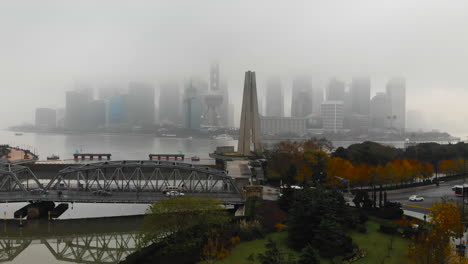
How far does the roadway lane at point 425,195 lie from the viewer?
23.5 meters

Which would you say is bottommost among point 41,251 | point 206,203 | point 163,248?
point 41,251

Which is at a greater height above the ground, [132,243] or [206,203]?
[206,203]

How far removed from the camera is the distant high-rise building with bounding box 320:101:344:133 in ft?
628

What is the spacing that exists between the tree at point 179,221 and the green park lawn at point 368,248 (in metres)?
1.64

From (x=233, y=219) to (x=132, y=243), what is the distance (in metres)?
5.34

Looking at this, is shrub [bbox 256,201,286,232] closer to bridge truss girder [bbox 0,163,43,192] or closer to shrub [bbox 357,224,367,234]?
shrub [bbox 357,224,367,234]

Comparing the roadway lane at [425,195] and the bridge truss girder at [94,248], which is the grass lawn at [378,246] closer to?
the roadway lane at [425,195]

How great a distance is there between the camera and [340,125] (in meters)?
192

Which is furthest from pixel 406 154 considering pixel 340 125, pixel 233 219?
pixel 340 125

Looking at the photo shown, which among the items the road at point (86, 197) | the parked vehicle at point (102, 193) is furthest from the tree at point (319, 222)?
the parked vehicle at point (102, 193)

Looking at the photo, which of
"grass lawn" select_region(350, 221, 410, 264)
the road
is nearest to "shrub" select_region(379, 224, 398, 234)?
"grass lawn" select_region(350, 221, 410, 264)

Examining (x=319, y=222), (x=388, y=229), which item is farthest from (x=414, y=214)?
(x=319, y=222)

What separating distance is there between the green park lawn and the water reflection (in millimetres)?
5006

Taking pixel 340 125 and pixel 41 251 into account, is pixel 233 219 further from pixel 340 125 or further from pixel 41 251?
pixel 340 125
